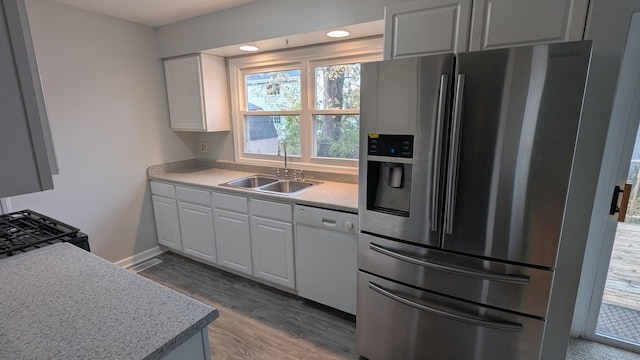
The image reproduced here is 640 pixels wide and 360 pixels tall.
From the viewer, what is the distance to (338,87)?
9.02ft

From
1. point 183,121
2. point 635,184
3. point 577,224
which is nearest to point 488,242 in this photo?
point 577,224

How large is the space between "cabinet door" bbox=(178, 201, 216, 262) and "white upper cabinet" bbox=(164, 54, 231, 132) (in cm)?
86

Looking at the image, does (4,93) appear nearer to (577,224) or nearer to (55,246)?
(55,246)

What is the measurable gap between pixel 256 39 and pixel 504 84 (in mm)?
1999

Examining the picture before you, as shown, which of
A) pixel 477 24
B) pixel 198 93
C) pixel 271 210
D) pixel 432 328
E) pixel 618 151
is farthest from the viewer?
pixel 198 93

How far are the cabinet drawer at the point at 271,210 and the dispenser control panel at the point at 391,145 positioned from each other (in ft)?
3.21

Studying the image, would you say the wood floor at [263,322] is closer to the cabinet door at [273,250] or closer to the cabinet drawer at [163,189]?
the cabinet door at [273,250]

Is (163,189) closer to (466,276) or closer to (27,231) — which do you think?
(27,231)

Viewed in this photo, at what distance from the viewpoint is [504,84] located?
51.8 inches

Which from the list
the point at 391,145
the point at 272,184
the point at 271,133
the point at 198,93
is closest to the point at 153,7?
the point at 198,93

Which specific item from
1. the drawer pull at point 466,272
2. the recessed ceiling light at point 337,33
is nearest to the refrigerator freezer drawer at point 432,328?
the drawer pull at point 466,272

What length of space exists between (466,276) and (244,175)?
2402 millimetres

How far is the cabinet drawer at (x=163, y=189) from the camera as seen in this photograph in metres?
3.12

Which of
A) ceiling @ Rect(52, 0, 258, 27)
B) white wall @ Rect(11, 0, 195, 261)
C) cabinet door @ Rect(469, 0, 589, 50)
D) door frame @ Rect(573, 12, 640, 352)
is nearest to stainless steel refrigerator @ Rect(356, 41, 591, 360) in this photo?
cabinet door @ Rect(469, 0, 589, 50)
